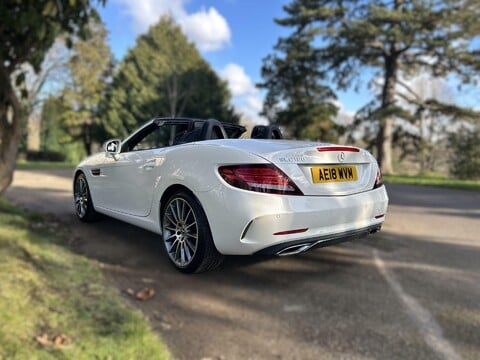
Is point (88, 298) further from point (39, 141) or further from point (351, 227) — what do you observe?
point (39, 141)

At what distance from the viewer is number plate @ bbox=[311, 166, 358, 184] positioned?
9.06ft

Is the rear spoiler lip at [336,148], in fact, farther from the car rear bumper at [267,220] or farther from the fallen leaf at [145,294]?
the fallen leaf at [145,294]

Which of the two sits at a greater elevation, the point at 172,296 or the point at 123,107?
the point at 123,107

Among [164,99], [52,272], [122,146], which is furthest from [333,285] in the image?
[164,99]

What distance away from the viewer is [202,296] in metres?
3.25

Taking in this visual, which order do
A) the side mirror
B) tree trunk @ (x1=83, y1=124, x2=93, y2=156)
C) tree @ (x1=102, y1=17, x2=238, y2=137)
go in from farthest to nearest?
tree trunk @ (x1=83, y1=124, x2=93, y2=156), tree @ (x1=102, y1=17, x2=238, y2=137), the side mirror

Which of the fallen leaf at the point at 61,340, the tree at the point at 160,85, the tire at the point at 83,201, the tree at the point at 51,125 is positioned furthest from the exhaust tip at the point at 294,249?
the tree at the point at 51,125

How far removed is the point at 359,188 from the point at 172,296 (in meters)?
1.84

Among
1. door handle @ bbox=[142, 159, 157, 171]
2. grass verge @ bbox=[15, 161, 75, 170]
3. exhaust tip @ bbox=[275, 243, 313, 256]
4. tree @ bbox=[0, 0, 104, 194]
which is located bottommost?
exhaust tip @ bbox=[275, 243, 313, 256]

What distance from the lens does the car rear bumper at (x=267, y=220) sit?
252cm

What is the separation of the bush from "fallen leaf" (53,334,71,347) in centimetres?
3364

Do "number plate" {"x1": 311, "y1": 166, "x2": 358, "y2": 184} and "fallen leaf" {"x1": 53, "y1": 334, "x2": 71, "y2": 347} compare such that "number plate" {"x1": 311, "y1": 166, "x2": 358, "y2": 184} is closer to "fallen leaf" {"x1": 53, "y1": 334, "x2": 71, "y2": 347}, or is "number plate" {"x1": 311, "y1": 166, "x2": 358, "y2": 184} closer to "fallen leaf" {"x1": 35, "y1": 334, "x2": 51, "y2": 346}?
"fallen leaf" {"x1": 53, "y1": 334, "x2": 71, "y2": 347}

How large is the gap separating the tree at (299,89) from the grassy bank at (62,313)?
21009 millimetres

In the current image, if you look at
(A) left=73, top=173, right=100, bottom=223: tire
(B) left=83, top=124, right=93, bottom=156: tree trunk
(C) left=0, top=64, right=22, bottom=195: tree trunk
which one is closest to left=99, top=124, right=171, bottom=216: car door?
(A) left=73, top=173, right=100, bottom=223: tire
